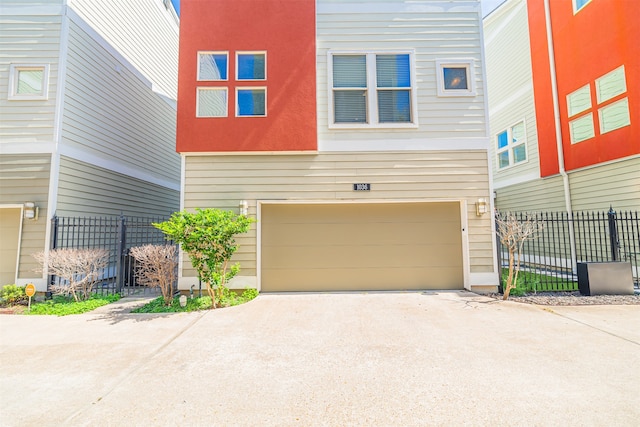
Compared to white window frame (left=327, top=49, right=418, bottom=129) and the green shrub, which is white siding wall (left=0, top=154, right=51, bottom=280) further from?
white window frame (left=327, top=49, right=418, bottom=129)

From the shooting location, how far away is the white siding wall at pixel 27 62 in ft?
22.1

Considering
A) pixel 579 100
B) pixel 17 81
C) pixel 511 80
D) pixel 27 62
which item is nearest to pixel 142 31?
pixel 27 62

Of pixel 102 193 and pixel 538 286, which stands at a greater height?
pixel 102 193

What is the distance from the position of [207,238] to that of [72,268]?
123 inches

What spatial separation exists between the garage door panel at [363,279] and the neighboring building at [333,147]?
0.08 feet

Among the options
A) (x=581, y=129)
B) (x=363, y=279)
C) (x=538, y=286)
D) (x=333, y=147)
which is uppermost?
(x=581, y=129)

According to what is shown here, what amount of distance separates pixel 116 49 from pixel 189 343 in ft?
29.9

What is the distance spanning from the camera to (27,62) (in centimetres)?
688

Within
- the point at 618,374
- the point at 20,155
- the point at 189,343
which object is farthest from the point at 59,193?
the point at 618,374

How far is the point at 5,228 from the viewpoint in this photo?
671 cm

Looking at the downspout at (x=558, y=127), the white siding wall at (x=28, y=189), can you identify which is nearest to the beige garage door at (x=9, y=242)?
the white siding wall at (x=28, y=189)

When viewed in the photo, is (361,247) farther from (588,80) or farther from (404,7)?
(588,80)

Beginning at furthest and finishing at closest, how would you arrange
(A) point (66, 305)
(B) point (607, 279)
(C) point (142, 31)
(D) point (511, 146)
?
(D) point (511, 146) < (C) point (142, 31) < (B) point (607, 279) < (A) point (66, 305)

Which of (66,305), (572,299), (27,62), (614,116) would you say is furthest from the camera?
(614,116)
